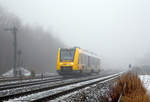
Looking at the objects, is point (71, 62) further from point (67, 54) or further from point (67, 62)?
point (67, 54)

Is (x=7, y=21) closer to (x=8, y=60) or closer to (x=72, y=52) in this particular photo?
(x=8, y=60)

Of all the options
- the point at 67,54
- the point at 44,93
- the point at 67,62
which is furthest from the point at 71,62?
the point at 44,93

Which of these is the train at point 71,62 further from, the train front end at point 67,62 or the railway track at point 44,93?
the railway track at point 44,93

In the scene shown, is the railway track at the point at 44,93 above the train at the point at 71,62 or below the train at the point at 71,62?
below

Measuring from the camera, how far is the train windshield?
2167cm

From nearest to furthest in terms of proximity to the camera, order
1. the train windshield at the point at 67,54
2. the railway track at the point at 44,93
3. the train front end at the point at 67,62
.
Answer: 1. the railway track at the point at 44,93
2. the train front end at the point at 67,62
3. the train windshield at the point at 67,54

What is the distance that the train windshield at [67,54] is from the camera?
21.7 m

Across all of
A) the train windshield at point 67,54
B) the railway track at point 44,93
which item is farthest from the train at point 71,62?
the railway track at point 44,93

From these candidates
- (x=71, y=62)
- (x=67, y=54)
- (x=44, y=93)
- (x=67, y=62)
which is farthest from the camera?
(x=67, y=54)

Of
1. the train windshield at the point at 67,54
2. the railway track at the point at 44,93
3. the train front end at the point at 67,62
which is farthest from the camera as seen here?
the train windshield at the point at 67,54

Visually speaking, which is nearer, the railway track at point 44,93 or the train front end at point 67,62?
the railway track at point 44,93

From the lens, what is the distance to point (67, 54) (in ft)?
72.3

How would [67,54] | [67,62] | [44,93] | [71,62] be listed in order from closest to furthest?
[44,93] < [71,62] < [67,62] < [67,54]

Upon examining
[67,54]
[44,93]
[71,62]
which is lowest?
[44,93]
